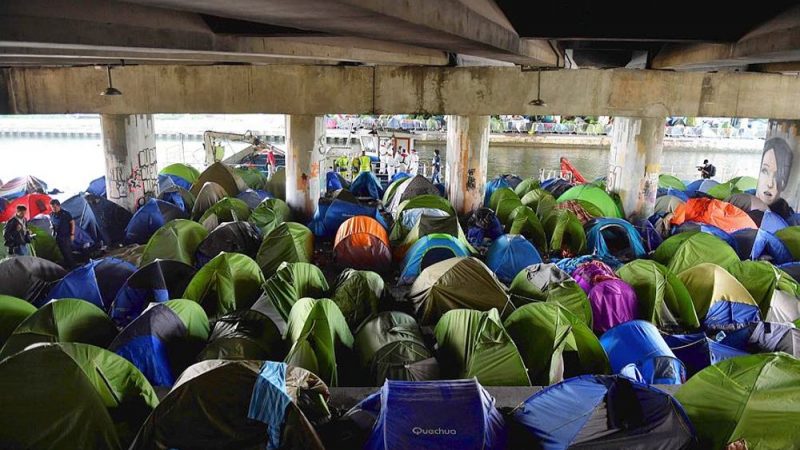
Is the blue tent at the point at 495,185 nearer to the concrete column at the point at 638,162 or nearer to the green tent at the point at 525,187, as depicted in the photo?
the green tent at the point at 525,187

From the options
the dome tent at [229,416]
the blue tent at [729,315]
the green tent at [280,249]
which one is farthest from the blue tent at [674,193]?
the dome tent at [229,416]

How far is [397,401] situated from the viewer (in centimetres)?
586

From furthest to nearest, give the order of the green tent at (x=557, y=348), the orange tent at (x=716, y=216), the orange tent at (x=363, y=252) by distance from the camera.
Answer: the orange tent at (x=716, y=216) → the orange tent at (x=363, y=252) → the green tent at (x=557, y=348)

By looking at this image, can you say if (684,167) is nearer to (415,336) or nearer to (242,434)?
(415,336)

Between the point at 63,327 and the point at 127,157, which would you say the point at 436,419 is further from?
the point at 127,157

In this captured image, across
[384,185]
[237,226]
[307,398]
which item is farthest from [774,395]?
[384,185]

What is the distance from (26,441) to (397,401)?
372cm

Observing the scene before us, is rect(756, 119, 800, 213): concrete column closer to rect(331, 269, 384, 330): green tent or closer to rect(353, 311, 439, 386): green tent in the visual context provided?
rect(331, 269, 384, 330): green tent

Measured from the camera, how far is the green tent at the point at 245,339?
7473mm

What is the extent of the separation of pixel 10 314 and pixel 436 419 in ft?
21.3

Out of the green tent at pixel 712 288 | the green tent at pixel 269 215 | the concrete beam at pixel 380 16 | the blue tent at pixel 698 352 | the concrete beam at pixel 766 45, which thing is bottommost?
the blue tent at pixel 698 352

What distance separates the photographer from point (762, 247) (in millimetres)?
12781

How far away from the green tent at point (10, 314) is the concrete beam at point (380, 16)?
244 inches

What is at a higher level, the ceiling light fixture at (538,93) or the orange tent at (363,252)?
the ceiling light fixture at (538,93)
